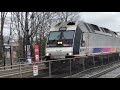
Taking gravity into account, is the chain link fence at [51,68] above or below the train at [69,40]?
below

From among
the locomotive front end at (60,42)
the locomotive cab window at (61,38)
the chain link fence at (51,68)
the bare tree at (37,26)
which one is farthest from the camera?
the bare tree at (37,26)

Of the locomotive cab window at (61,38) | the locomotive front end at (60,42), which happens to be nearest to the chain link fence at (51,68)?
the locomotive front end at (60,42)

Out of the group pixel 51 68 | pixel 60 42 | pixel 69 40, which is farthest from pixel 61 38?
pixel 51 68

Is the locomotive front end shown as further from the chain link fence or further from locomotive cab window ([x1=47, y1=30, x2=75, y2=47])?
the chain link fence

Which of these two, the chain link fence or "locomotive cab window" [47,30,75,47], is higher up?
"locomotive cab window" [47,30,75,47]

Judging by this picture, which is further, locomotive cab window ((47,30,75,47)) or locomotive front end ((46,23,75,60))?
locomotive cab window ((47,30,75,47))

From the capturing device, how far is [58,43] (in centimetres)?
1789

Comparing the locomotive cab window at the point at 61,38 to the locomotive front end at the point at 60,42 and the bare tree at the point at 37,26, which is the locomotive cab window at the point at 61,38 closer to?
the locomotive front end at the point at 60,42

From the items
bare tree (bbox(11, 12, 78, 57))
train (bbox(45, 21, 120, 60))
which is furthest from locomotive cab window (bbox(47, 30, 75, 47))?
bare tree (bbox(11, 12, 78, 57))

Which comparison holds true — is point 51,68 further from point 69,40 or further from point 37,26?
point 37,26
